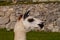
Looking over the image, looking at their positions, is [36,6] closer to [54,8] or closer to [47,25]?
[54,8]

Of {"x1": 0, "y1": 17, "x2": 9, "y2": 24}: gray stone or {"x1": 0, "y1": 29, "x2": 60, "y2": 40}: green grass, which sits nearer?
{"x1": 0, "y1": 29, "x2": 60, "y2": 40}: green grass

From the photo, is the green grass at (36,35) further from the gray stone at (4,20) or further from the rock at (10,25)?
the gray stone at (4,20)

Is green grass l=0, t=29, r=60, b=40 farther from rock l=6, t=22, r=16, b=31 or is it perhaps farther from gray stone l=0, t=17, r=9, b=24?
gray stone l=0, t=17, r=9, b=24

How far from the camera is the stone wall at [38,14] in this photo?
10.4 metres

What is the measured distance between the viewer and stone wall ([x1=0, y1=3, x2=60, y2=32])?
10.4m

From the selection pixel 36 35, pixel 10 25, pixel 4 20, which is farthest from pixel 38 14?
pixel 36 35

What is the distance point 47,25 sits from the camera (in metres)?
10.2

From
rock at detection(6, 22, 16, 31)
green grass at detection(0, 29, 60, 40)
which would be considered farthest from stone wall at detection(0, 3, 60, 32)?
green grass at detection(0, 29, 60, 40)

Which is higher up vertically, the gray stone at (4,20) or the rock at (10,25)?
the gray stone at (4,20)

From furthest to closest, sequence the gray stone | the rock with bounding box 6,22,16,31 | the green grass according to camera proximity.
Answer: the gray stone
the rock with bounding box 6,22,16,31
the green grass

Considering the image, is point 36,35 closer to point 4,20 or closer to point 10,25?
point 10,25

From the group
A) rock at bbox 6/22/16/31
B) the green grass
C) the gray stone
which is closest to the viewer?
the green grass

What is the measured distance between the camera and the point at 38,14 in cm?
1098

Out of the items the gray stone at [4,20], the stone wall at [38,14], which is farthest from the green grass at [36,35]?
the gray stone at [4,20]
